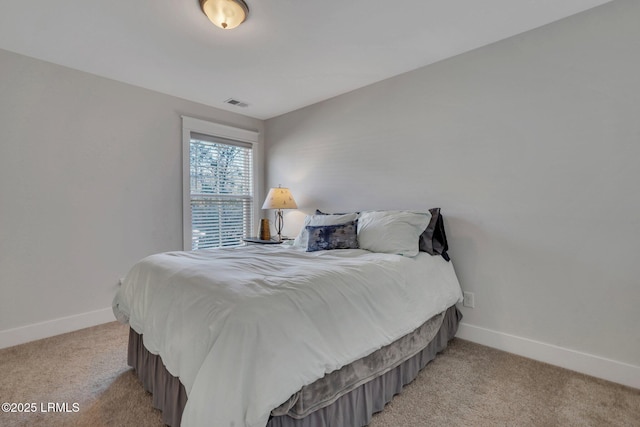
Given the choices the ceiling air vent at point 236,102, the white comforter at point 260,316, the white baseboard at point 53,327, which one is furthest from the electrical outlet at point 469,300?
the white baseboard at point 53,327

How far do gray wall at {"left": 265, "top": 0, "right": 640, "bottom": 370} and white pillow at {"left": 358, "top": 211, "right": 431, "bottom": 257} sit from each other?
0.40 meters

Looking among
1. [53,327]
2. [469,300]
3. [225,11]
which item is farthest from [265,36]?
[53,327]

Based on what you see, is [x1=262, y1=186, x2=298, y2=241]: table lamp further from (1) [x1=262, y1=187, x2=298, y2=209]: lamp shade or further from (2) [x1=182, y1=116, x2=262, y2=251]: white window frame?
(2) [x1=182, y1=116, x2=262, y2=251]: white window frame

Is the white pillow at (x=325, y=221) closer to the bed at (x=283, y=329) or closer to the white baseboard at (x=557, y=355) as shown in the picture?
the bed at (x=283, y=329)

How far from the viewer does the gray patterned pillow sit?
2.38 m

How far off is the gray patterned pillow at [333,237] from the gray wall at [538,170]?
0.67 meters

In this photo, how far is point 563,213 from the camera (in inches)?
78.6

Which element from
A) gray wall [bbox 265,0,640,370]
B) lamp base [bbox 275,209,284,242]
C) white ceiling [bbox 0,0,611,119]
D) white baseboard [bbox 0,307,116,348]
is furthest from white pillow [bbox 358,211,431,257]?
white baseboard [bbox 0,307,116,348]

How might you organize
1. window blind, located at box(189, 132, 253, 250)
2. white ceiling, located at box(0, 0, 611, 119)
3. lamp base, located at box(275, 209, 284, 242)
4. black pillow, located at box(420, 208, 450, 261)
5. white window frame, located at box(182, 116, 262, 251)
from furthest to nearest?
lamp base, located at box(275, 209, 284, 242) → window blind, located at box(189, 132, 253, 250) → white window frame, located at box(182, 116, 262, 251) → black pillow, located at box(420, 208, 450, 261) → white ceiling, located at box(0, 0, 611, 119)

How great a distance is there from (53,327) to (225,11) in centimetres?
294

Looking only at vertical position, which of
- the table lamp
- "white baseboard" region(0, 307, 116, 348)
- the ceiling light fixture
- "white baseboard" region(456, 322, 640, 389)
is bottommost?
"white baseboard" region(0, 307, 116, 348)

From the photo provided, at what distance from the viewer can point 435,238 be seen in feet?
7.89

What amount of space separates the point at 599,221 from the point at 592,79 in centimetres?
92

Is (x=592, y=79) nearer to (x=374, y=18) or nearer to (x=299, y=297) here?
(x=374, y=18)
